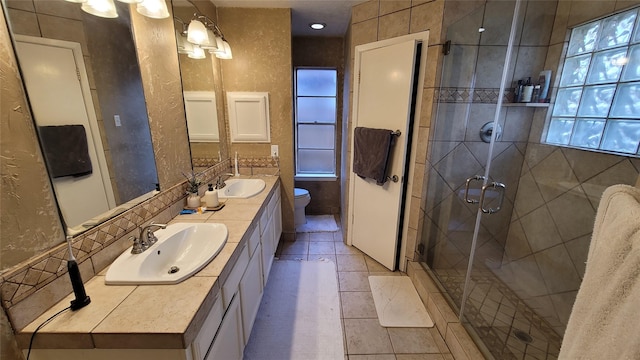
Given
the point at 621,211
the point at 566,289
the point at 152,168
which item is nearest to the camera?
the point at 621,211

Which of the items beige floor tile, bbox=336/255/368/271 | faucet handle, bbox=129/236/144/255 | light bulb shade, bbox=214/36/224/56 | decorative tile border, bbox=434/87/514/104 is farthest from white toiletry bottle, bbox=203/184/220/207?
decorative tile border, bbox=434/87/514/104

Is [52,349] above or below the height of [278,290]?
above

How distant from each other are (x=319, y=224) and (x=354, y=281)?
1.23m

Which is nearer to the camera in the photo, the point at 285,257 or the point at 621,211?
the point at 621,211

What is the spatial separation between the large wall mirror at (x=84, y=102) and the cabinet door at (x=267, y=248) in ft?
3.08

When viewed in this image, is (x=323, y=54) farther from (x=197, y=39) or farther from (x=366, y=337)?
(x=366, y=337)

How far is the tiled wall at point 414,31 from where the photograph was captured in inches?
76.4

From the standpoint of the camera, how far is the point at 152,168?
1487 mm

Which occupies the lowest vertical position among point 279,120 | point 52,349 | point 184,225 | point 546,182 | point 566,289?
point 566,289

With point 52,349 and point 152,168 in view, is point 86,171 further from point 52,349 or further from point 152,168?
point 52,349

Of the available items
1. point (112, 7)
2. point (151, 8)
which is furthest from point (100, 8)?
point (151, 8)

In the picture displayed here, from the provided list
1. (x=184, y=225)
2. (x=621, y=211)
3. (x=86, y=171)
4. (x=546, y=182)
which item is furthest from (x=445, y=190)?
(x=86, y=171)

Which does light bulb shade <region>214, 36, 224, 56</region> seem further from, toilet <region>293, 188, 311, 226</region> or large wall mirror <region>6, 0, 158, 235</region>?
toilet <region>293, 188, 311, 226</region>

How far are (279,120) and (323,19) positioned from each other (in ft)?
3.85
